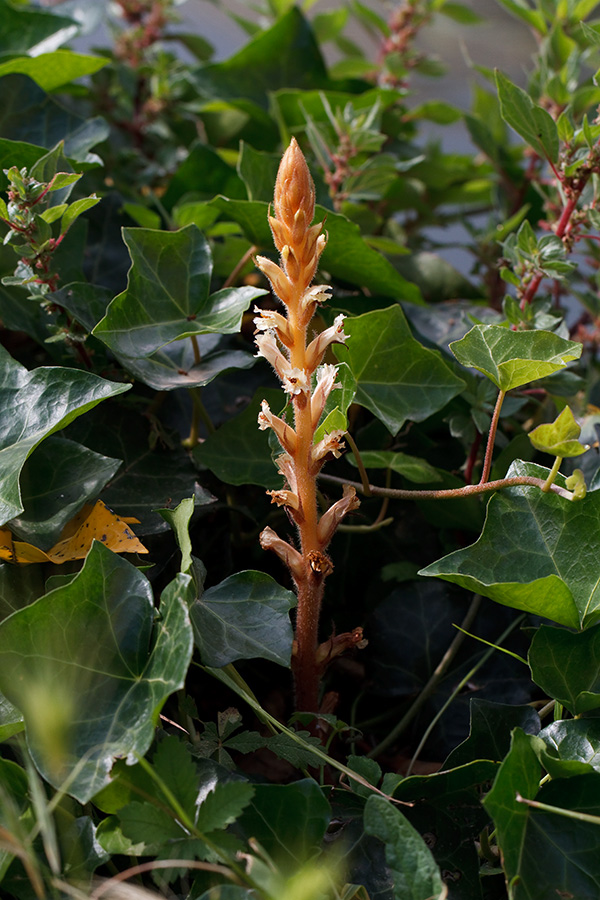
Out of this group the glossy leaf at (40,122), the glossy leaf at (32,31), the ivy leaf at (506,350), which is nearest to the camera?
the ivy leaf at (506,350)

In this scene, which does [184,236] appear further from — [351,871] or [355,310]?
[351,871]

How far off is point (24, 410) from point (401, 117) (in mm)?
557

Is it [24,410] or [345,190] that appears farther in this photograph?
[345,190]

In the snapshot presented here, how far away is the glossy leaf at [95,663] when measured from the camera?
0.97 feet

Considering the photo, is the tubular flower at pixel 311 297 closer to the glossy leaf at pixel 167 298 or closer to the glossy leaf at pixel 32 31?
the glossy leaf at pixel 167 298

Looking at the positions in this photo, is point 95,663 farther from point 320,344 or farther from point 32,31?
point 32,31

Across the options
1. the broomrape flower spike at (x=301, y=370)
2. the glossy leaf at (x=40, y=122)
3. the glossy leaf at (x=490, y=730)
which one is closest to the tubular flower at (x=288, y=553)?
the broomrape flower spike at (x=301, y=370)

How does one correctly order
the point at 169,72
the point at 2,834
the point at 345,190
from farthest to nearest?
the point at 169,72 → the point at 345,190 → the point at 2,834

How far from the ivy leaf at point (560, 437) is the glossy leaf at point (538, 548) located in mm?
46

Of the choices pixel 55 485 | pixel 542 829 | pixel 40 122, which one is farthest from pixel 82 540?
pixel 40 122

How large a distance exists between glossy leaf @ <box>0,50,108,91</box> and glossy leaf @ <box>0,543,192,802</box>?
1.37ft

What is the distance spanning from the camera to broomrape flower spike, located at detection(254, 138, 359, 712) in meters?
0.31

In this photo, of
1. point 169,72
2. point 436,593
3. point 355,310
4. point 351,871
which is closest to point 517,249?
point 355,310

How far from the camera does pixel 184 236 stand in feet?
1.53
